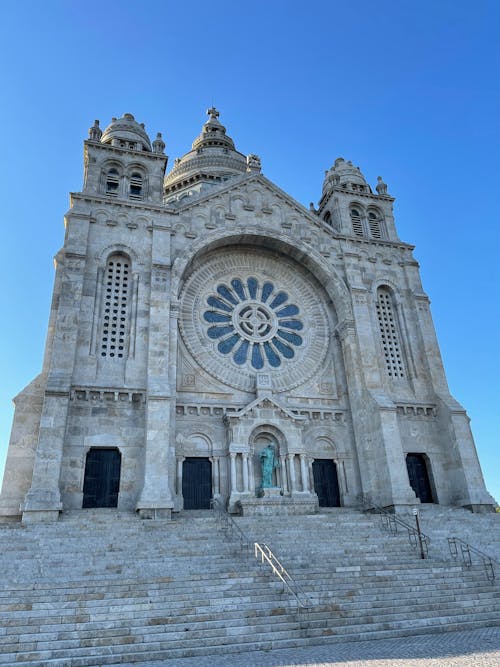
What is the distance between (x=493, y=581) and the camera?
1345 cm

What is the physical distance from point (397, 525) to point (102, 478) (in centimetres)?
1222

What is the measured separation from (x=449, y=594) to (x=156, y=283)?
1720 cm

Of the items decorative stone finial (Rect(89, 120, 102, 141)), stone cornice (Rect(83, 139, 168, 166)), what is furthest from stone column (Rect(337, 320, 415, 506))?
decorative stone finial (Rect(89, 120, 102, 141))

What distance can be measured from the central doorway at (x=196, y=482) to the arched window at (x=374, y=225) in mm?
17833

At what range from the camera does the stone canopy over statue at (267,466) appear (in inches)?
837

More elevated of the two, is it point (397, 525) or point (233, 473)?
point (233, 473)

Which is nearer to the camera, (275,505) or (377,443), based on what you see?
(275,505)

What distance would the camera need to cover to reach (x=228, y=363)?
24.4 meters

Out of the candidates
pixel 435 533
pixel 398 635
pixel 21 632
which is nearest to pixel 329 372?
pixel 435 533

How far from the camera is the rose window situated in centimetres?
2530

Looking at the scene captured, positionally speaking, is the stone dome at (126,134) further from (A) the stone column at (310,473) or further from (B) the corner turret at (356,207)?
(A) the stone column at (310,473)

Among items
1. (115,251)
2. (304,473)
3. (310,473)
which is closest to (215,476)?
(304,473)

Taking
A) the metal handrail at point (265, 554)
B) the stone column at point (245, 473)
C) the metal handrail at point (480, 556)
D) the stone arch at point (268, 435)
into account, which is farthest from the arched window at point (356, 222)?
the metal handrail at point (480, 556)

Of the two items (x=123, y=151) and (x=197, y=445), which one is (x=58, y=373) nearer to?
(x=197, y=445)
